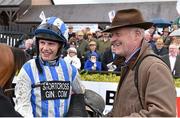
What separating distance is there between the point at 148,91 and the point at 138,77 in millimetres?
196

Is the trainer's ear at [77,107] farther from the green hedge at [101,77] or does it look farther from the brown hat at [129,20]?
the green hedge at [101,77]

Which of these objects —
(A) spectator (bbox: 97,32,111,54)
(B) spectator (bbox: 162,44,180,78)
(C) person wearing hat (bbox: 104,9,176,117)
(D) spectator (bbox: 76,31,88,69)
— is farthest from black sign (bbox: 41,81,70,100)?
(A) spectator (bbox: 97,32,111,54)

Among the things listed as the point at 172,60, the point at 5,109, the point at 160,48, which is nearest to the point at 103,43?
the point at 160,48

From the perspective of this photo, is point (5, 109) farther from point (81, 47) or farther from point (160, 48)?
point (81, 47)

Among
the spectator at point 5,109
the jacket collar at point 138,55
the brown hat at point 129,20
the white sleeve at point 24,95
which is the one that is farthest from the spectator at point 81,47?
the spectator at point 5,109

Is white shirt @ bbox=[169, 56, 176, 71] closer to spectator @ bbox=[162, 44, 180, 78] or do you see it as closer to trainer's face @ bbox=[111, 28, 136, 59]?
spectator @ bbox=[162, 44, 180, 78]

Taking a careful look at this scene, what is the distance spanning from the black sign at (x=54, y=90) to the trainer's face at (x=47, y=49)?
22cm

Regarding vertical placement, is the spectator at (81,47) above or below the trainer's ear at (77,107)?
above

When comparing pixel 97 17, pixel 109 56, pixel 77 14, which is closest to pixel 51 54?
pixel 109 56

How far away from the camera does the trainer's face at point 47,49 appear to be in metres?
3.52

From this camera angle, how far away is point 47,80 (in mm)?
3529

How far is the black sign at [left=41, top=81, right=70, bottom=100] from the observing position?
3.47m

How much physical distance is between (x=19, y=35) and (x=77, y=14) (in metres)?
13.0

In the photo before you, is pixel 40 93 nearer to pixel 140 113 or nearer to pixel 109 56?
pixel 140 113
